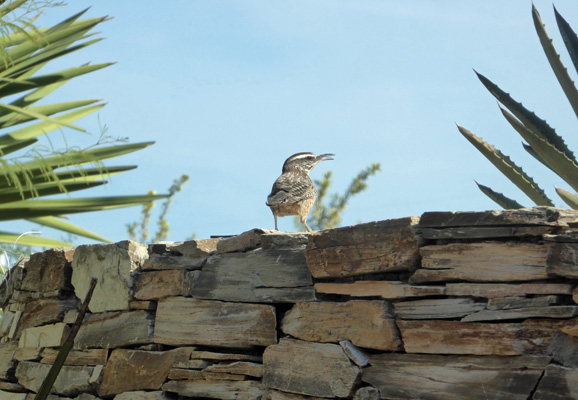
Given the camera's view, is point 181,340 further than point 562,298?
Yes

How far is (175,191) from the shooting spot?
7.40m

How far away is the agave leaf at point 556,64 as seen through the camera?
14.6 feet

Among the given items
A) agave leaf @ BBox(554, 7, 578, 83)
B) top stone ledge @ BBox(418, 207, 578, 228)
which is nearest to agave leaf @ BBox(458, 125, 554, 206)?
agave leaf @ BBox(554, 7, 578, 83)

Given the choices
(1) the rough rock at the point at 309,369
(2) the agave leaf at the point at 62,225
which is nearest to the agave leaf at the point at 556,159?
(1) the rough rock at the point at 309,369

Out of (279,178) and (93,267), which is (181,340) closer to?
(93,267)

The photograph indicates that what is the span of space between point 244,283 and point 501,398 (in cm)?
142

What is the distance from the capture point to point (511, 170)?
4234 mm

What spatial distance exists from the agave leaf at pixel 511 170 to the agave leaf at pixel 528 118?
30 centimetres

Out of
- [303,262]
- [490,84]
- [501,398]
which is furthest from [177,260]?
[490,84]

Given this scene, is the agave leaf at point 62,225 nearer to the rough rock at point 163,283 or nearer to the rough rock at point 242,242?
the rough rock at point 163,283

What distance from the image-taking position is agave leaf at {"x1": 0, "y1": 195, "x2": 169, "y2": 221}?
576 cm

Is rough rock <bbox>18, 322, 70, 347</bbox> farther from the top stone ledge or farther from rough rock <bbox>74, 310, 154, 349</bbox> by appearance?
the top stone ledge

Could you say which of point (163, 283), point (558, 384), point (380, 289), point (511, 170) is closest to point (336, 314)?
point (380, 289)

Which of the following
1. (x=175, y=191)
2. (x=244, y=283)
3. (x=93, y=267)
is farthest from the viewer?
(x=175, y=191)
